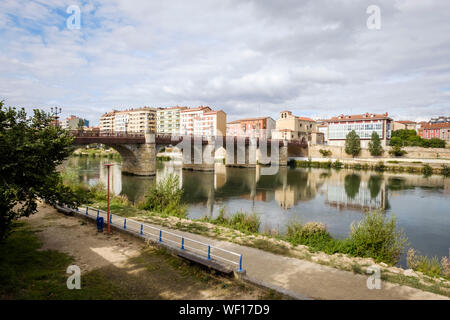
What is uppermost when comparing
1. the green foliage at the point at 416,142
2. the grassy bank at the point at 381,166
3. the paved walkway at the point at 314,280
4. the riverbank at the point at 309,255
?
the green foliage at the point at 416,142

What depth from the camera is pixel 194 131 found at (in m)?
103

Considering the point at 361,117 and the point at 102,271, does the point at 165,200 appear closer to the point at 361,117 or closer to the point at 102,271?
the point at 102,271

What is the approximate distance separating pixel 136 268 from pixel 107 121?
138 m

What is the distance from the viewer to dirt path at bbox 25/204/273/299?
7.61 m

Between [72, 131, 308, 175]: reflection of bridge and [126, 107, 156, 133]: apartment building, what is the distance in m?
58.9

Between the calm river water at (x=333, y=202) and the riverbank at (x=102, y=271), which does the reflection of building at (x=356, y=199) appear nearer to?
the calm river water at (x=333, y=202)

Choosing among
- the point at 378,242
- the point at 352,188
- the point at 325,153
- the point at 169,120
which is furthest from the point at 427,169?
the point at 169,120

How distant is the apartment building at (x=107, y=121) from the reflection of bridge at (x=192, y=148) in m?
84.5

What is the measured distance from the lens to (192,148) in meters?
57.0

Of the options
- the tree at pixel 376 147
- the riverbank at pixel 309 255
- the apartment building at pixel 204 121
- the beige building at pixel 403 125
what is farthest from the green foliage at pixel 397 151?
the riverbank at pixel 309 255

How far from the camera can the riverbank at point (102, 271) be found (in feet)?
24.3
